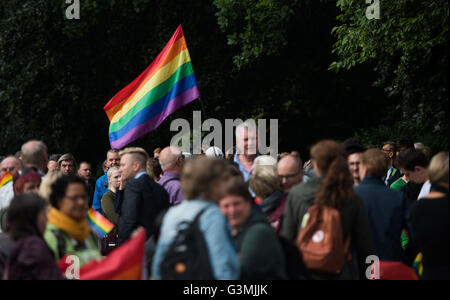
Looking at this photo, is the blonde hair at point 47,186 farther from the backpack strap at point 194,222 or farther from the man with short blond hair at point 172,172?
the man with short blond hair at point 172,172

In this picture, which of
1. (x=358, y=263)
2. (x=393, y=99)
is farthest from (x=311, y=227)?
(x=393, y=99)

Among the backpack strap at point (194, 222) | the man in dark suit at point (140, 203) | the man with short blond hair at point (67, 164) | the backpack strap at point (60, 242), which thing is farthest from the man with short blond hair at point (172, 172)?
the backpack strap at point (194, 222)

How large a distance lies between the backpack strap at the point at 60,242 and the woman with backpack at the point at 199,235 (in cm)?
72

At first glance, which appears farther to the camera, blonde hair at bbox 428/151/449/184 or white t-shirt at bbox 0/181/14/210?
white t-shirt at bbox 0/181/14/210

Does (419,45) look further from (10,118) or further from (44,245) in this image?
(10,118)

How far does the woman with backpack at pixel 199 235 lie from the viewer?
170 inches

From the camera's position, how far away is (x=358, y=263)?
18.1 feet

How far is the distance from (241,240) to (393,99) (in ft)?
48.5

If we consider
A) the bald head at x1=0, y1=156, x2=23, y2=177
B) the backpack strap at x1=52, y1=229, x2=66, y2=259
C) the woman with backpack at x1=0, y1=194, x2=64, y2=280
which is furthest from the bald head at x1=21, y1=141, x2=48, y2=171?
the woman with backpack at x1=0, y1=194, x2=64, y2=280

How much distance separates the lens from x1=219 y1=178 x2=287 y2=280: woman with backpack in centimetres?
446

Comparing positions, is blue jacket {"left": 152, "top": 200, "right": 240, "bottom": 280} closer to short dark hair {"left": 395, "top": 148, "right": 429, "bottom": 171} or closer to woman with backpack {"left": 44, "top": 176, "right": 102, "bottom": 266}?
woman with backpack {"left": 44, "top": 176, "right": 102, "bottom": 266}

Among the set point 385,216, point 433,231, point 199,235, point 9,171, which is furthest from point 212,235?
point 9,171

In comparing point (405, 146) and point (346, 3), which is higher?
point (346, 3)

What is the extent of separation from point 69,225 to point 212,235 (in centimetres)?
120
